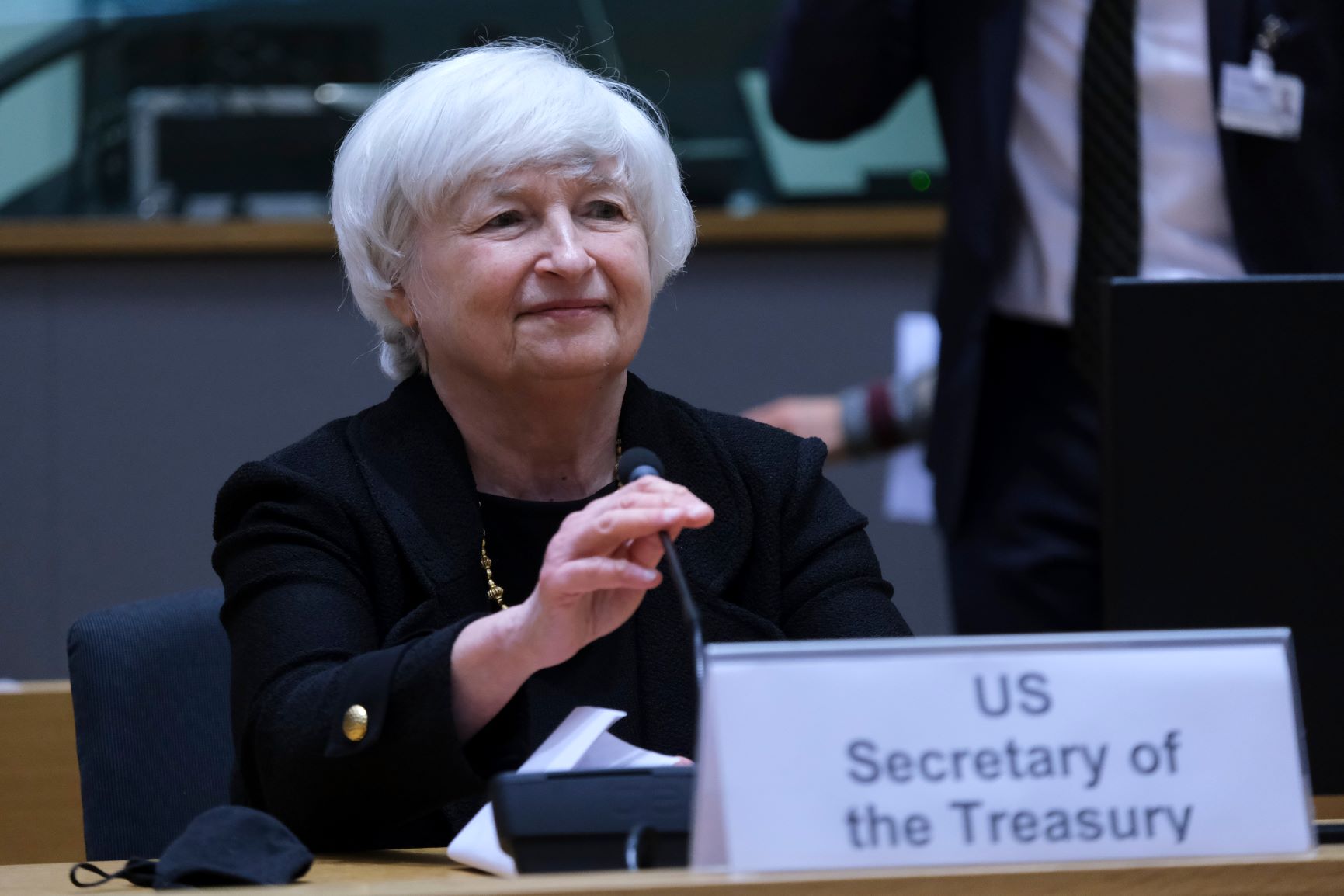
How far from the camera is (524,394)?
1710mm

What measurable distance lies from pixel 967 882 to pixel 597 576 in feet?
1.37

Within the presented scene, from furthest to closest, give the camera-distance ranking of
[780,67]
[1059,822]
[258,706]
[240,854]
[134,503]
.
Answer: [134,503], [780,67], [258,706], [240,854], [1059,822]

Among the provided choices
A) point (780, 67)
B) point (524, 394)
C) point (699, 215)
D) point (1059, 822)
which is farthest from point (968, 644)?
point (699, 215)

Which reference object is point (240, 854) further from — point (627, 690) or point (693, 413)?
point (693, 413)

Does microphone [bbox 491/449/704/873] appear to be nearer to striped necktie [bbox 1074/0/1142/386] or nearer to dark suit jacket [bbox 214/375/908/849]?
dark suit jacket [bbox 214/375/908/849]

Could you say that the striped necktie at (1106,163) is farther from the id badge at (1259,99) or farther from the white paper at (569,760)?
the white paper at (569,760)

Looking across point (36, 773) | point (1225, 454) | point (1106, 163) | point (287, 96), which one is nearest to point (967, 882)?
point (1225, 454)

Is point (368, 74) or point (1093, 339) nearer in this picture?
point (1093, 339)

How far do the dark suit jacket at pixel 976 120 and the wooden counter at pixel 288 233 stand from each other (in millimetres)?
1311

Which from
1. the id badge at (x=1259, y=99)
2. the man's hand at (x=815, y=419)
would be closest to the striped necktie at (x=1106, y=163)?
the id badge at (x=1259, y=99)

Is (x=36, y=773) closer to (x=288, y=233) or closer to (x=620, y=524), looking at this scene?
(x=620, y=524)

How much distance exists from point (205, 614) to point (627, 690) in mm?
494

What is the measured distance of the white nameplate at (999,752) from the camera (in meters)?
0.90

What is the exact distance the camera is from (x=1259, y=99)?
2.01 meters
